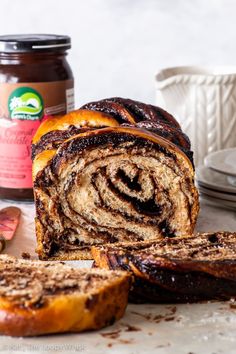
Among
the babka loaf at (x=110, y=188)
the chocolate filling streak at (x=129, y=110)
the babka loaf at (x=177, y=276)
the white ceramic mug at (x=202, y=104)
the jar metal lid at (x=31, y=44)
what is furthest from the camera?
the white ceramic mug at (x=202, y=104)

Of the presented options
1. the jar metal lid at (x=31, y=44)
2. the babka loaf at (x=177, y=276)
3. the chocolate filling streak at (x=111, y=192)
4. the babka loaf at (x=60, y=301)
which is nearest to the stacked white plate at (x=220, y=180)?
the chocolate filling streak at (x=111, y=192)

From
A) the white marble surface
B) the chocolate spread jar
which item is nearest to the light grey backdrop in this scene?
the chocolate spread jar

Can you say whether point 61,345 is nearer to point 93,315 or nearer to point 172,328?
point 93,315

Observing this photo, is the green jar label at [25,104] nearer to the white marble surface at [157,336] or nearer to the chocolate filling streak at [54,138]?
the chocolate filling streak at [54,138]

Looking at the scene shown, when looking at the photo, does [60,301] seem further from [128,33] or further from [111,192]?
[128,33]

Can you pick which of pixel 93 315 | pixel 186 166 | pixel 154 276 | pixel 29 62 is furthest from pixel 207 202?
pixel 93 315

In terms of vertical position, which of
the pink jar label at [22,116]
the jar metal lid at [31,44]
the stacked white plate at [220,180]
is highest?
the jar metal lid at [31,44]
